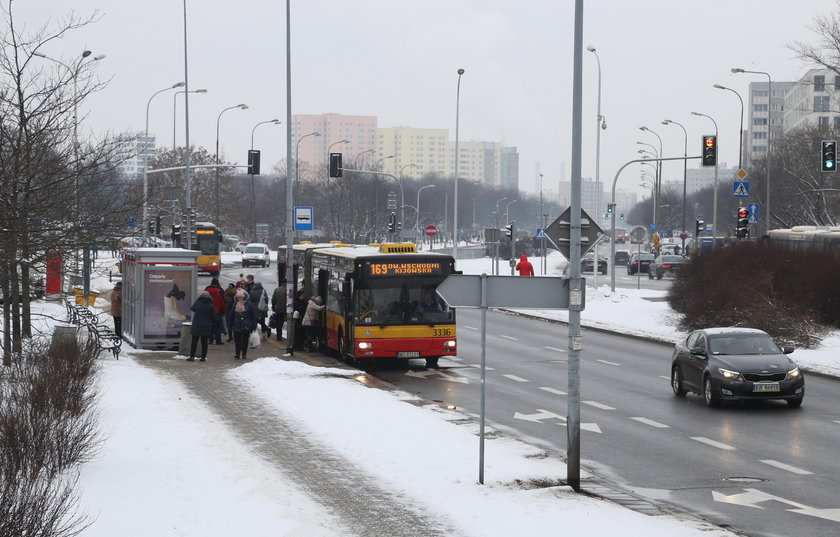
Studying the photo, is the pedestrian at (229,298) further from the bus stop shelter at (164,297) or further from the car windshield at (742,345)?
the car windshield at (742,345)

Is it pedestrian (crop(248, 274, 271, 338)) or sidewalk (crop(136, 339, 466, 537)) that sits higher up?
pedestrian (crop(248, 274, 271, 338))

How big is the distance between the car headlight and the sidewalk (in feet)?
24.7

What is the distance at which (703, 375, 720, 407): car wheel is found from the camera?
66.7 ft

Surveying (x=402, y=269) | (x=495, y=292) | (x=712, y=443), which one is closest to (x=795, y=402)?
(x=712, y=443)

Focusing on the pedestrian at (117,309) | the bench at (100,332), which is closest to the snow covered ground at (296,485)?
the bench at (100,332)

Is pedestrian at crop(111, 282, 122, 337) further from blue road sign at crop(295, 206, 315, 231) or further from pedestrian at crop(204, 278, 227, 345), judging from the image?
blue road sign at crop(295, 206, 315, 231)

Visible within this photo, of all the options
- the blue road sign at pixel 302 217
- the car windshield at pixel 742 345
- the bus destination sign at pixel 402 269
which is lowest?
the car windshield at pixel 742 345

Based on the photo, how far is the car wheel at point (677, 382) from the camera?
2194 cm

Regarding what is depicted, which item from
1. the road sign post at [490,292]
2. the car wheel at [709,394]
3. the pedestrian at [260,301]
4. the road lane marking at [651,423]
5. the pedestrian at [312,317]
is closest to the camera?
the road sign post at [490,292]

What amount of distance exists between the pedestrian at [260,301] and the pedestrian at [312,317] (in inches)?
111

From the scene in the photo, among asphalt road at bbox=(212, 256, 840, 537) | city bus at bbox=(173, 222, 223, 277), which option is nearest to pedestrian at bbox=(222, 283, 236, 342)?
asphalt road at bbox=(212, 256, 840, 537)

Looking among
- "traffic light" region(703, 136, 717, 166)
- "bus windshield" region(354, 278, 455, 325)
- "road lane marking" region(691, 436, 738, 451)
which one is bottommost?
"road lane marking" region(691, 436, 738, 451)

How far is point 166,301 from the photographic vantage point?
2953 cm

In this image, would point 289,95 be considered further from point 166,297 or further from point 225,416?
point 225,416
